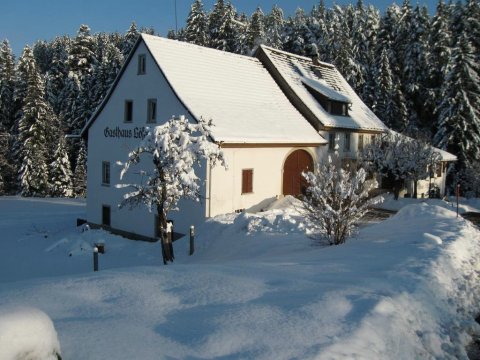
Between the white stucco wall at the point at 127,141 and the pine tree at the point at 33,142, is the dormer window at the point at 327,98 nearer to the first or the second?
the white stucco wall at the point at 127,141

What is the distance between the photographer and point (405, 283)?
7.33 meters

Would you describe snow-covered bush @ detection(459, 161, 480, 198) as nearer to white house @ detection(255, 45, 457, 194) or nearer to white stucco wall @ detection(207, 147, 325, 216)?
white house @ detection(255, 45, 457, 194)

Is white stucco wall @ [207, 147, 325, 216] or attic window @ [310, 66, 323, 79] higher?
attic window @ [310, 66, 323, 79]

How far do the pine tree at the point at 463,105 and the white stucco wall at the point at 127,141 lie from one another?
28.4 metres

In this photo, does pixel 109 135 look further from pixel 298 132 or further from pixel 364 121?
pixel 364 121

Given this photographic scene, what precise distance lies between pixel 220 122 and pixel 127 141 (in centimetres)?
579

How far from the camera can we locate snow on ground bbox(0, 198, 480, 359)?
491 centimetres

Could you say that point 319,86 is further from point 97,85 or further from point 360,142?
point 97,85

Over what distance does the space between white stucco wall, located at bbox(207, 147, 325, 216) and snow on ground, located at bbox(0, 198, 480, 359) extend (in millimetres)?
9029

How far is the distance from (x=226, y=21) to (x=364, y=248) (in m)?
57.3

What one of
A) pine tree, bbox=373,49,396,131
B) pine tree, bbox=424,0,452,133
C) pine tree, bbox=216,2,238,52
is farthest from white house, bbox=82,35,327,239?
pine tree, bbox=216,2,238,52

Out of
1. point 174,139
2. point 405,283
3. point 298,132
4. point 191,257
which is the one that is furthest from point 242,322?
point 298,132

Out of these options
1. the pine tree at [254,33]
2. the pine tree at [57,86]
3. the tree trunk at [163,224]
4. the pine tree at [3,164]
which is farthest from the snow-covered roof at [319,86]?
the pine tree at [57,86]

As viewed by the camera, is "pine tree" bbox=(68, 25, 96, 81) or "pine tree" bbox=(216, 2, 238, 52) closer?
"pine tree" bbox=(68, 25, 96, 81)
